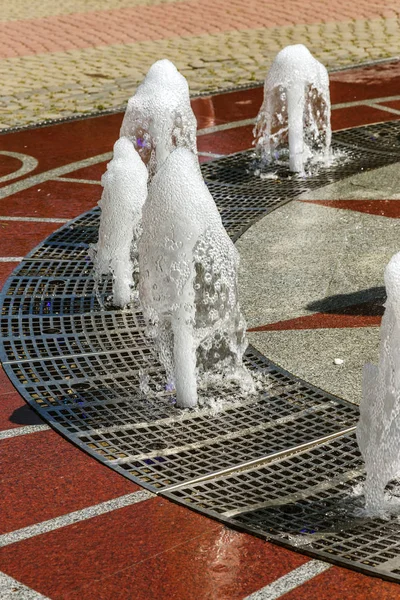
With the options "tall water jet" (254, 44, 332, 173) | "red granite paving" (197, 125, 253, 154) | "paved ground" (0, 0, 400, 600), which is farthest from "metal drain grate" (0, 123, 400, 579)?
"red granite paving" (197, 125, 253, 154)

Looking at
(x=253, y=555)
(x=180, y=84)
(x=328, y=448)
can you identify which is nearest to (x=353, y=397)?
(x=328, y=448)

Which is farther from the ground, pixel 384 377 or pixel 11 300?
pixel 384 377

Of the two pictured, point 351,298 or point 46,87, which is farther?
point 46,87

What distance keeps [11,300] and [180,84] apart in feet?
8.43

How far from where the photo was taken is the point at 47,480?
13.5ft

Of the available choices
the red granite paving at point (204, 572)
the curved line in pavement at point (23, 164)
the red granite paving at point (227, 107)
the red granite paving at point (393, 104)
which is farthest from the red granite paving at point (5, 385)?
the red granite paving at point (393, 104)

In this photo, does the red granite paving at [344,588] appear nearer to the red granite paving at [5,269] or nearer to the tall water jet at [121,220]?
the tall water jet at [121,220]

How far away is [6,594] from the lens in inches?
134

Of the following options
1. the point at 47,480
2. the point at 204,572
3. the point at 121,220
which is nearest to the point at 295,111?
the point at 121,220

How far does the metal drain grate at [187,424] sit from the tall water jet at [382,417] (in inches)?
4.8

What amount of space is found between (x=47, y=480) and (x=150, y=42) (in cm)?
1027

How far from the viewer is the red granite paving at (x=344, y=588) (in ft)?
11.0

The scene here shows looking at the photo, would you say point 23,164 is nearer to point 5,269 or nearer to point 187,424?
point 5,269

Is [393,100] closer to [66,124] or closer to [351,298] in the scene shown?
[66,124]
